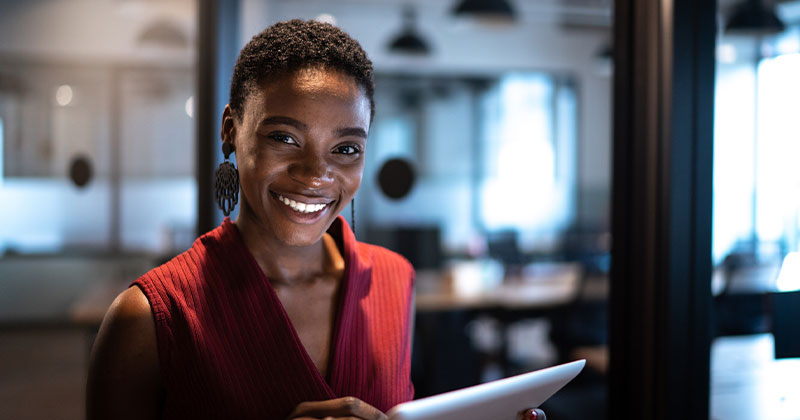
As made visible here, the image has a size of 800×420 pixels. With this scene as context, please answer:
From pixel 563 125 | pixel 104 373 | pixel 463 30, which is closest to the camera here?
pixel 104 373

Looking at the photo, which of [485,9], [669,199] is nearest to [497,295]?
[485,9]

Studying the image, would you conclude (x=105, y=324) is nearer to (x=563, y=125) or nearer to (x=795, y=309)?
(x=795, y=309)

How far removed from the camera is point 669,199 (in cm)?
156

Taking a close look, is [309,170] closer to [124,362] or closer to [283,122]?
[283,122]

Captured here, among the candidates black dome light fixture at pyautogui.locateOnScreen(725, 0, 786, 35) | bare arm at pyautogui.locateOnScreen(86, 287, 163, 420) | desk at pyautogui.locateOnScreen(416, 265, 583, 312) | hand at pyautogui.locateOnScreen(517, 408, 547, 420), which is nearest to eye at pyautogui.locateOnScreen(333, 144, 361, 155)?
bare arm at pyautogui.locateOnScreen(86, 287, 163, 420)

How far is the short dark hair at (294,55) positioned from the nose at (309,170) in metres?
0.14

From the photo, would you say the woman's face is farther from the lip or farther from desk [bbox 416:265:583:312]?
desk [bbox 416:265:583:312]

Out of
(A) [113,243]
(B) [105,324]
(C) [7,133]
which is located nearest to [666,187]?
(B) [105,324]

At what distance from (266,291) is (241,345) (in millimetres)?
98

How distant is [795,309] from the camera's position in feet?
5.12

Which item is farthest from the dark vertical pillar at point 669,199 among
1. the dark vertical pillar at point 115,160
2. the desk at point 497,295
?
the desk at point 497,295

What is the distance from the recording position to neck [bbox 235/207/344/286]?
3.63 feet

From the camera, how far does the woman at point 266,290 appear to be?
97cm

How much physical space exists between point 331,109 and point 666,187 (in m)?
0.96
